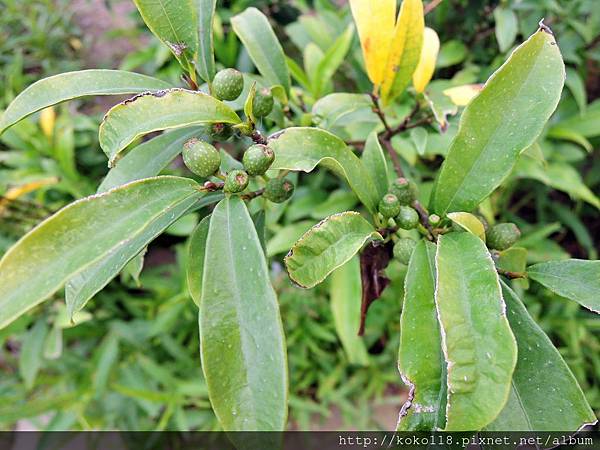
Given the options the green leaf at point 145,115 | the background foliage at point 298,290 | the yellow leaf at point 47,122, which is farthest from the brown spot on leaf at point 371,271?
the yellow leaf at point 47,122

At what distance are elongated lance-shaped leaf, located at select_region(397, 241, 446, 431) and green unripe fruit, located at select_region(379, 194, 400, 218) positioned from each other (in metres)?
0.08

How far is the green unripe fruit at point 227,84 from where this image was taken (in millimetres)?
529

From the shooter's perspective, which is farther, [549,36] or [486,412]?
[549,36]

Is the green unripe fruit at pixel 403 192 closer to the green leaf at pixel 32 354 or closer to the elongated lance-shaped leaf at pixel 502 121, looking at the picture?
the elongated lance-shaped leaf at pixel 502 121

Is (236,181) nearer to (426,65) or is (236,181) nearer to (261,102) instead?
(261,102)

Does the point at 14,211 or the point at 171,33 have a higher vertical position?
the point at 171,33

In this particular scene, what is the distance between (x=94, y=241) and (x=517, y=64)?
43cm

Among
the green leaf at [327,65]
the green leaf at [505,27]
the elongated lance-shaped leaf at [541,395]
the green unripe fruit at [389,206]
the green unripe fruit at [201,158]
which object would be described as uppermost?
the green unripe fruit at [201,158]

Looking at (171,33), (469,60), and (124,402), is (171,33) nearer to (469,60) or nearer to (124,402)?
(469,60)

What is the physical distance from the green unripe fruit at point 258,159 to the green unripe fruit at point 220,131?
0.07 metres

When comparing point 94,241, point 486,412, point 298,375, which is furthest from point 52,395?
point 486,412

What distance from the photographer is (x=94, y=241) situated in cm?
41

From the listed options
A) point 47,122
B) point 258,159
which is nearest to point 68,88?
point 258,159

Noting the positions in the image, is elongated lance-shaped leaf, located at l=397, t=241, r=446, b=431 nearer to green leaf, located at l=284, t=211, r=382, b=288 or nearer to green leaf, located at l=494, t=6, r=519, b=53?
green leaf, located at l=284, t=211, r=382, b=288
